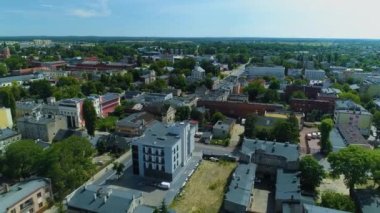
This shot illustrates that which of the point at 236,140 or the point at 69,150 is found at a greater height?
the point at 69,150

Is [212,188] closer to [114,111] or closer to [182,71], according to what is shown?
[114,111]

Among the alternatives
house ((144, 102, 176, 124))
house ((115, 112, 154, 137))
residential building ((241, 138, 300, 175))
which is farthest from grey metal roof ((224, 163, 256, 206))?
house ((144, 102, 176, 124))

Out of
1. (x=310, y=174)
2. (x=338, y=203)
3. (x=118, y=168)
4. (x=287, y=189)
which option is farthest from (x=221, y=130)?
(x=338, y=203)

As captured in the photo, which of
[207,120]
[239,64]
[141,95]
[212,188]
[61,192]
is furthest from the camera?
[239,64]

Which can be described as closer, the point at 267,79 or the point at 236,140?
the point at 236,140

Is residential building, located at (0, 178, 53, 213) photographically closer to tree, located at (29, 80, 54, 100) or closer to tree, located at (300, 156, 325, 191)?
tree, located at (300, 156, 325, 191)

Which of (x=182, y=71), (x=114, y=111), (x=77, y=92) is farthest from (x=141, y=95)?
(x=182, y=71)

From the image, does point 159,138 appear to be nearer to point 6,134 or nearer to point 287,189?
point 287,189
